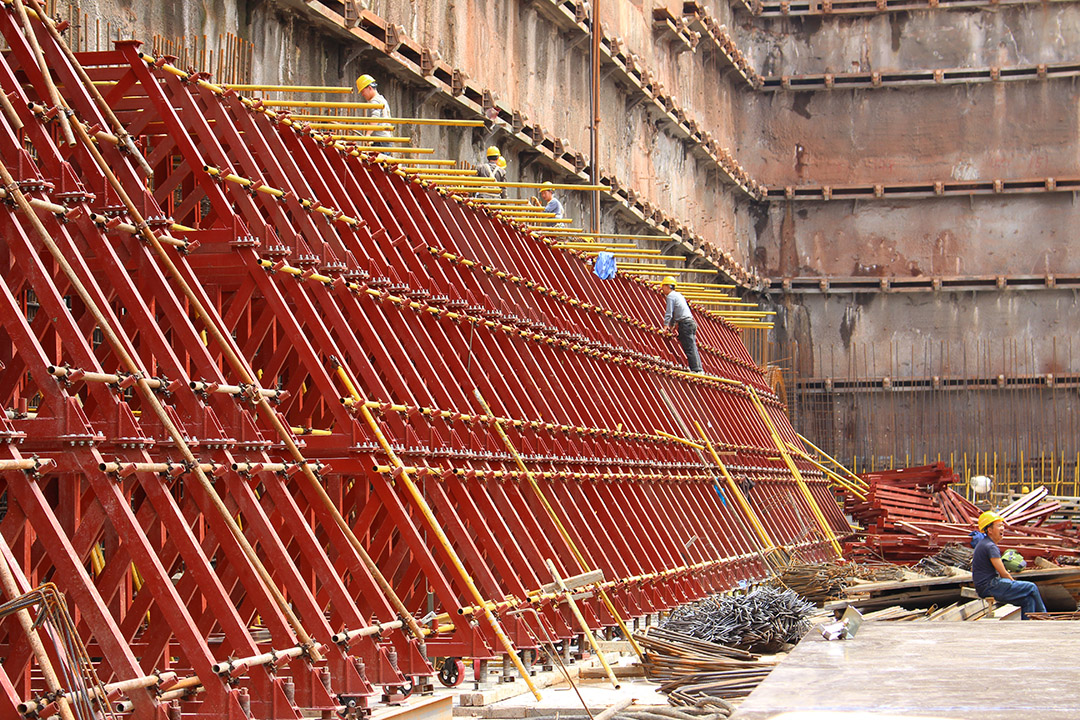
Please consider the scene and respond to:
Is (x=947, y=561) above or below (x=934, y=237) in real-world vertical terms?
below

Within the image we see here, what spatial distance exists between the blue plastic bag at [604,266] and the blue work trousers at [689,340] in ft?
A: 9.09

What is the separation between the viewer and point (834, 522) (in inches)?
1137

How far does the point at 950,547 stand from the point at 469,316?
35.0ft

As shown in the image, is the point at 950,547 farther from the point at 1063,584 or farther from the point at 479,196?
the point at 479,196

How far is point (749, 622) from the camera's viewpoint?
1341cm

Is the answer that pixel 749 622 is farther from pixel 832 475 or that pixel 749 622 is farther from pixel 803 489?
pixel 832 475

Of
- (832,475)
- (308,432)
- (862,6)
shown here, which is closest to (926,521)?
(832,475)

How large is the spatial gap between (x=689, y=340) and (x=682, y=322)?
1.11 ft

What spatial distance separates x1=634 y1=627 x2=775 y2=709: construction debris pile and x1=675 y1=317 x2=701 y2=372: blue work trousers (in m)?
10.7

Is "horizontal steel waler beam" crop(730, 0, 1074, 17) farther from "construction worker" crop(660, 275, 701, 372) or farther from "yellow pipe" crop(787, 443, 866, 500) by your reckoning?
"construction worker" crop(660, 275, 701, 372)

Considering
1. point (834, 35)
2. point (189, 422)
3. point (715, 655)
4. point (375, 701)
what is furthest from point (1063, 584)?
point (834, 35)

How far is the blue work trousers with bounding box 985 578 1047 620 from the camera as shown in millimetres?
14688

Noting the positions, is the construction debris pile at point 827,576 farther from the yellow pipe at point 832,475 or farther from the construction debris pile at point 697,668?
the yellow pipe at point 832,475

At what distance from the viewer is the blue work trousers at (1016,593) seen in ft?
48.2
